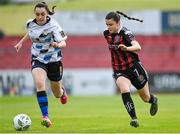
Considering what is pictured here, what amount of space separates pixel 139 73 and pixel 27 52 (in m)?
19.1

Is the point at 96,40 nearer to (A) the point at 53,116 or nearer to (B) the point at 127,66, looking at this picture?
(A) the point at 53,116

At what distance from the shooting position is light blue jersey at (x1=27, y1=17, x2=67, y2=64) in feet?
50.8

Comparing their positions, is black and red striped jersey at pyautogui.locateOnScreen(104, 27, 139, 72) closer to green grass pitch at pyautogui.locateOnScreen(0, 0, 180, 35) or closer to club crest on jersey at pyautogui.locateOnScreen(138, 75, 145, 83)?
club crest on jersey at pyautogui.locateOnScreen(138, 75, 145, 83)

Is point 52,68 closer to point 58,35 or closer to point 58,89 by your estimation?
point 58,35

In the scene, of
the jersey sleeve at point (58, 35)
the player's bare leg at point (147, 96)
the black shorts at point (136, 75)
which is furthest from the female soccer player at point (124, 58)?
the jersey sleeve at point (58, 35)

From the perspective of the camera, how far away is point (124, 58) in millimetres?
15281

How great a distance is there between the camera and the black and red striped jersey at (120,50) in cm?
1512

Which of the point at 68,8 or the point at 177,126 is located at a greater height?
the point at 68,8

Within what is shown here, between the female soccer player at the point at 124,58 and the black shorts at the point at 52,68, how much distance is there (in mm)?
1324

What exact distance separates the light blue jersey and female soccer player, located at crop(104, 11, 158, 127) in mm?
1054

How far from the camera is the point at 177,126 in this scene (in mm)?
15453

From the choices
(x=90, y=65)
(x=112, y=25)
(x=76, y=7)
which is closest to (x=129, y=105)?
(x=112, y=25)

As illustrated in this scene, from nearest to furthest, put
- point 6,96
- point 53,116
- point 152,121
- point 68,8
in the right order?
point 152,121 → point 53,116 → point 6,96 → point 68,8

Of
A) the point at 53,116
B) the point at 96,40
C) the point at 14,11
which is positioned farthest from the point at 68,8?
the point at 53,116
